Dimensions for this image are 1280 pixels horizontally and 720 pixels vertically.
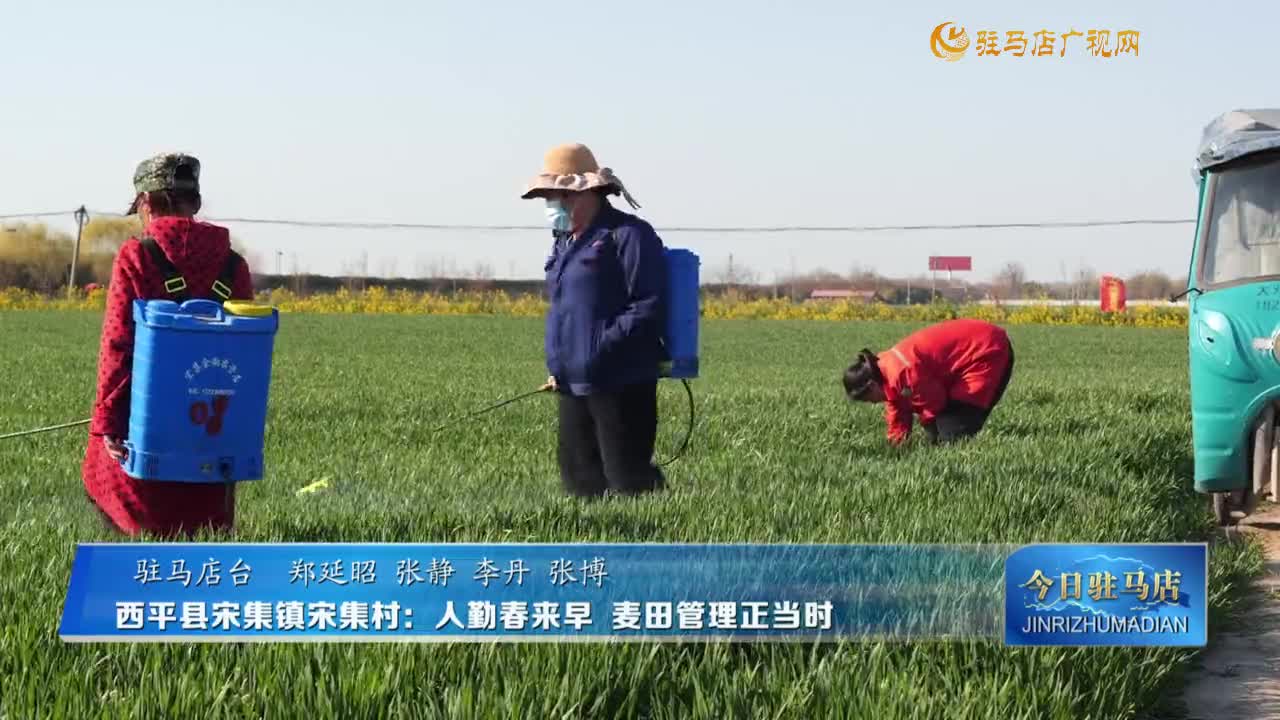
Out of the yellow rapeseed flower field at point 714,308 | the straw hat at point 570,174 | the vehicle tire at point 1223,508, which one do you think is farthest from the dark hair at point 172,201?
the yellow rapeseed flower field at point 714,308

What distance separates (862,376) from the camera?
9.74m

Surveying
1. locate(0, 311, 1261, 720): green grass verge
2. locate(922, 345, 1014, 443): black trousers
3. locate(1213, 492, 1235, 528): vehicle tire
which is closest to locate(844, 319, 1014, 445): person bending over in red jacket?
locate(922, 345, 1014, 443): black trousers

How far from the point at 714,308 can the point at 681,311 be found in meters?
59.0

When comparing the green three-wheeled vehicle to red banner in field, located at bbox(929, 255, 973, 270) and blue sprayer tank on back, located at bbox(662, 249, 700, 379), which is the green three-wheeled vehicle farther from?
red banner in field, located at bbox(929, 255, 973, 270)

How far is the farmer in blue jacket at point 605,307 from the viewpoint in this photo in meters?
6.52

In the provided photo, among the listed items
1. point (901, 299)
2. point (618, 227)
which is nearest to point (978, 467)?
point (618, 227)

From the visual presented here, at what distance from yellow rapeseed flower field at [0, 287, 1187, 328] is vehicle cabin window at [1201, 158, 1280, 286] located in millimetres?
53383

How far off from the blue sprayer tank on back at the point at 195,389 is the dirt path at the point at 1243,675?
128 inches

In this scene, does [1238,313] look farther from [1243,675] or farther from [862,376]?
[1243,675]

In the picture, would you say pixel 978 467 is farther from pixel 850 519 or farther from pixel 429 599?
pixel 429 599

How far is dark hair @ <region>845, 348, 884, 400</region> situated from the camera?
31.9 ft

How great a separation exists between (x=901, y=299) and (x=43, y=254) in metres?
45.0

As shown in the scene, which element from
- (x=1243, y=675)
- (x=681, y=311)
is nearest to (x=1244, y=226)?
(x=681, y=311)

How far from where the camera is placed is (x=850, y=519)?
6.35m
